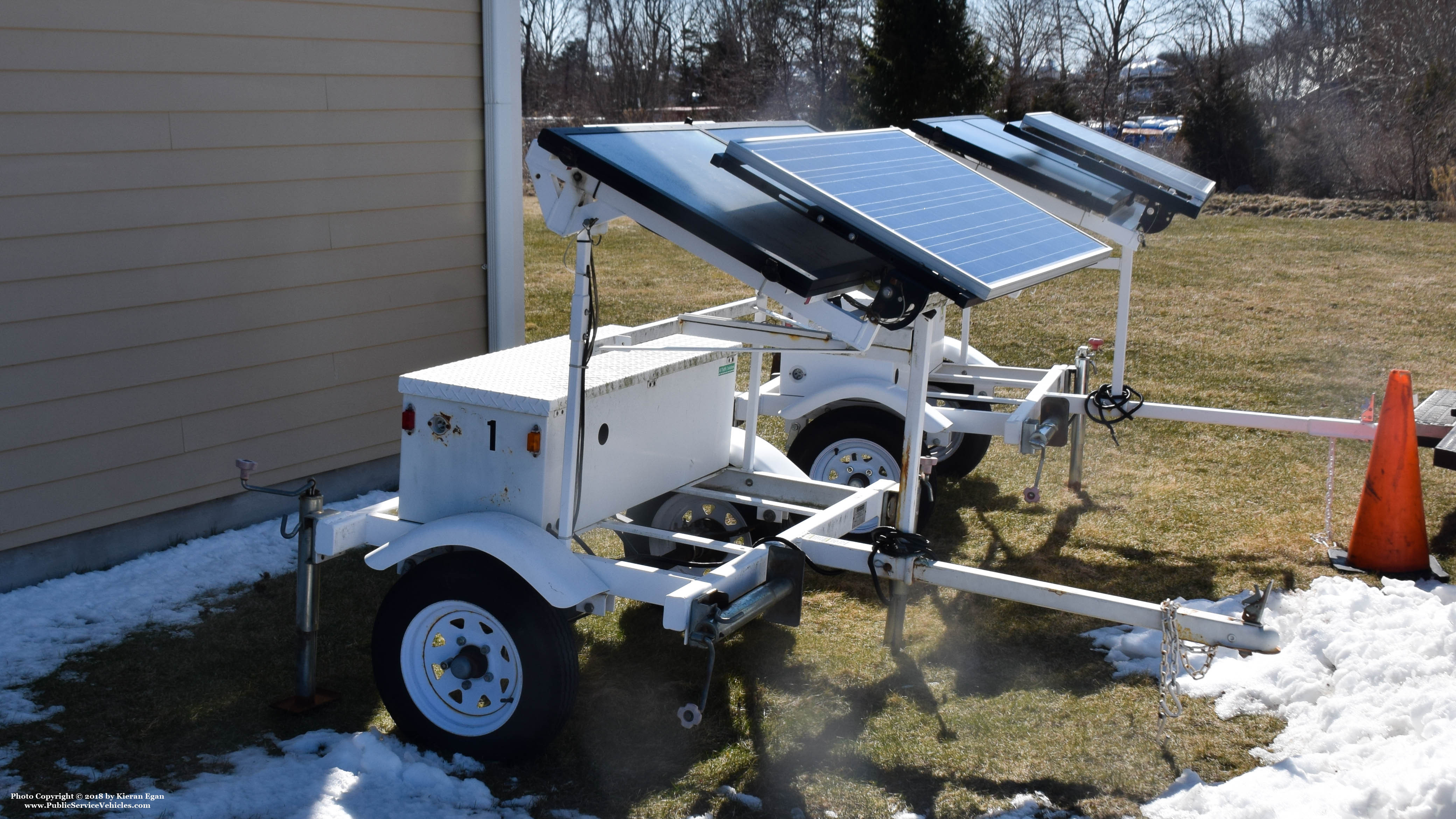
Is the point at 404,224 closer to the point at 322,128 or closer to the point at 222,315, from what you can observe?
the point at 322,128

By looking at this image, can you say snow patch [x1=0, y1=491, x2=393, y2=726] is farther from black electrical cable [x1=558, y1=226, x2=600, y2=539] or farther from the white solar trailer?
black electrical cable [x1=558, y1=226, x2=600, y2=539]

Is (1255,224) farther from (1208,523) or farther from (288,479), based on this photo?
(288,479)

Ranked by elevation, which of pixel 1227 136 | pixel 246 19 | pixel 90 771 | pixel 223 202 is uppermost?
pixel 1227 136

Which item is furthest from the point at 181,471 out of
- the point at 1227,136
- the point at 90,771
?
the point at 1227,136

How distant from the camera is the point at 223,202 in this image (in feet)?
20.1

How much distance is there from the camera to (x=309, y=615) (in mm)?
4418

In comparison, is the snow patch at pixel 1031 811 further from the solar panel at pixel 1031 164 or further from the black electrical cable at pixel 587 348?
the solar panel at pixel 1031 164

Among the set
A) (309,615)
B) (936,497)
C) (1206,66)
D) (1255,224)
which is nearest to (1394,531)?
(936,497)

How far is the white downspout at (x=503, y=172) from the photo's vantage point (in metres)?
7.18

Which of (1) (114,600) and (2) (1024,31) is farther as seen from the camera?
(2) (1024,31)

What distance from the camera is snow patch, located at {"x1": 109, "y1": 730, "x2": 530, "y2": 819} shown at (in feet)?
12.5

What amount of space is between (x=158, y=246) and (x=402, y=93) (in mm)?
1750

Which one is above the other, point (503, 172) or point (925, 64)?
point (925, 64)

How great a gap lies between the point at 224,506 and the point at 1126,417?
5027 mm
